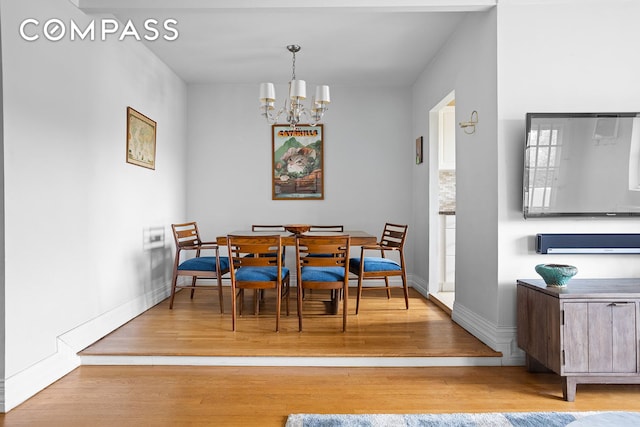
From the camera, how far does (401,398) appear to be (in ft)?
7.72

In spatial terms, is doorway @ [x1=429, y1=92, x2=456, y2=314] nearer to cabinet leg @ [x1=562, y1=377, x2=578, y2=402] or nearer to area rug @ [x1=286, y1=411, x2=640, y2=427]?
cabinet leg @ [x1=562, y1=377, x2=578, y2=402]

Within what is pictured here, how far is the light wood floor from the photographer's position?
7.22ft

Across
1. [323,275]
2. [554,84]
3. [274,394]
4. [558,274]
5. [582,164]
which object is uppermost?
[554,84]

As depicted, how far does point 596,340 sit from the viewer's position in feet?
7.68

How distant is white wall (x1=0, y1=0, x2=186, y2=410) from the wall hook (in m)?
2.96

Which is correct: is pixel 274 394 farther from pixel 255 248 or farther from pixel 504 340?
pixel 504 340

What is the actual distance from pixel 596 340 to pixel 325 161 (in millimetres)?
3645

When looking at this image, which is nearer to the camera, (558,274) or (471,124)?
(558,274)

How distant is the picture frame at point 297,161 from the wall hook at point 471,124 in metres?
2.25

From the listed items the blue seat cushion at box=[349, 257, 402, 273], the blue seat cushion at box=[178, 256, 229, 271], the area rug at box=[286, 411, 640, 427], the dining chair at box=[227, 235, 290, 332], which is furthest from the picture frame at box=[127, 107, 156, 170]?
the area rug at box=[286, 411, 640, 427]

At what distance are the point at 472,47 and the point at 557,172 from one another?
50.1 inches

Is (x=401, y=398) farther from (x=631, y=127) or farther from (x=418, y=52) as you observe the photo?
(x=418, y=52)

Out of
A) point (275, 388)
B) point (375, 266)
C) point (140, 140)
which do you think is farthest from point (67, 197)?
point (375, 266)

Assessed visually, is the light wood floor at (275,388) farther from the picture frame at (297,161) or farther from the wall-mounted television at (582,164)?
the picture frame at (297,161)
